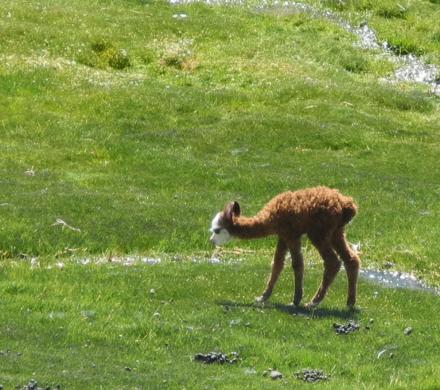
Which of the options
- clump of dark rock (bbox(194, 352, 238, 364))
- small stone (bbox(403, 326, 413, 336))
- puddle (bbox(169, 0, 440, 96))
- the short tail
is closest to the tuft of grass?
puddle (bbox(169, 0, 440, 96))

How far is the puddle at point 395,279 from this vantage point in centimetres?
2455

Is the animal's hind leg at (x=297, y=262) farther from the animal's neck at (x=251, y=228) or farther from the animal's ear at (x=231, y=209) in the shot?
the animal's ear at (x=231, y=209)

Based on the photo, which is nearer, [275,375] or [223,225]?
[275,375]

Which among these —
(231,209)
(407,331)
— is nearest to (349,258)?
(407,331)

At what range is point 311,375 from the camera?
1667cm

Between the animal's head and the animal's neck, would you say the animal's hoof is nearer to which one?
the animal's neck

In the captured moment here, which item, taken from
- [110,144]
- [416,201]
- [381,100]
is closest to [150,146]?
[110,144]

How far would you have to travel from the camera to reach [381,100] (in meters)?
47.4

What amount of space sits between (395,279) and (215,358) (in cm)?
932

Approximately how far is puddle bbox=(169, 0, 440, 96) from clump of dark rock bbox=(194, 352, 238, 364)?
114 feet

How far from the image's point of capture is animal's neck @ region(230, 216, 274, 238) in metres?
20.7

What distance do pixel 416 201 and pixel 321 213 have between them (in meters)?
13.3

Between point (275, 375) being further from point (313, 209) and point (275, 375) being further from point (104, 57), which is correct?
point (104, 57)

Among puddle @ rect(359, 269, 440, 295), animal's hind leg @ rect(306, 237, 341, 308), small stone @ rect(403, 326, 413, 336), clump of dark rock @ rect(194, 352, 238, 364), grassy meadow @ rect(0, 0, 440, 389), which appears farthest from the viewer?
puddle @ rect(359, 269, 440, 295)
